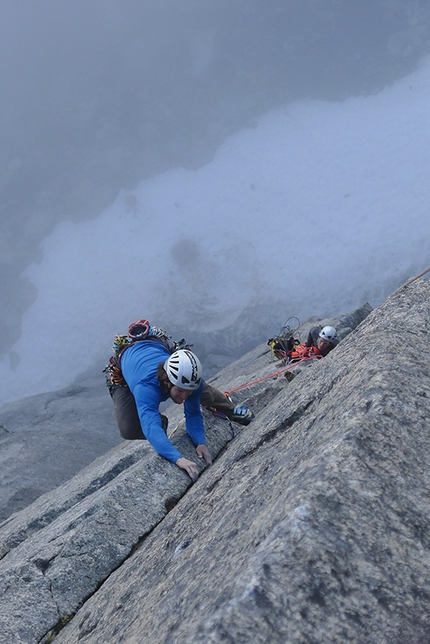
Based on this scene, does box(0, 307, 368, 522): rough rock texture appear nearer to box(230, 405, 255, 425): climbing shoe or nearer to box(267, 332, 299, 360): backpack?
box(267, 332, 299, 360): backpack

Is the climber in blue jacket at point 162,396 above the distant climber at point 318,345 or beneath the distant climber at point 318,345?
above

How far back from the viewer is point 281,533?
3252 mm

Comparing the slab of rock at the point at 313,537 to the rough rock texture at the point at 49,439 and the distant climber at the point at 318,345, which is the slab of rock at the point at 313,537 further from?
the rough rock texture at the point at 49,439

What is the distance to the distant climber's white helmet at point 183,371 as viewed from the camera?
20.9 feet

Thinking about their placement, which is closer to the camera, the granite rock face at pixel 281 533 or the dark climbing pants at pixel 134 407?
the granite rock face at pixel 281 533

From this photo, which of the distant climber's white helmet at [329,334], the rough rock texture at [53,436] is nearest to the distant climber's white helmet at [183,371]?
the distant climber's white helmet at [329,334]

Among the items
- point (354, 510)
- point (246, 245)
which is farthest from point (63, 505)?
point (246, 245)

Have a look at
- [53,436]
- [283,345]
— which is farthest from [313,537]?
[53,436]

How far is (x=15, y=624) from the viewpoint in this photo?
5270 mm

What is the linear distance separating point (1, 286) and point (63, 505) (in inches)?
1072

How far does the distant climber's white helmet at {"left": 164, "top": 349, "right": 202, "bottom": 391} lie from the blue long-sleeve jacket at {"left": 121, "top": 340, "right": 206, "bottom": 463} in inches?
13.1

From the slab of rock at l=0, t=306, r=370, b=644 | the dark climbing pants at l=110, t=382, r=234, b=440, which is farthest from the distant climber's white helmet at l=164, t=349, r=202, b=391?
the dark climbing pants at l=110, t=382, r=234, b=440

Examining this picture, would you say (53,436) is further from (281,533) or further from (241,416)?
(281,533)

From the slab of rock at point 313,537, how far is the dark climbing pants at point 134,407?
1924mm
